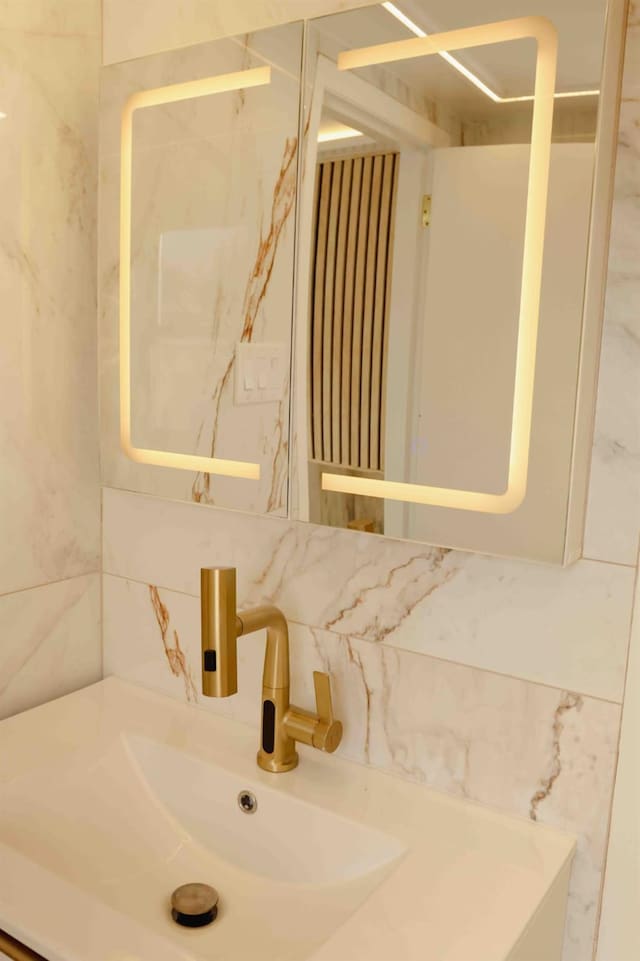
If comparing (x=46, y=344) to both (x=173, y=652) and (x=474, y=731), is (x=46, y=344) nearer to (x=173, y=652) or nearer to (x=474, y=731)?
(x=173, y=652)

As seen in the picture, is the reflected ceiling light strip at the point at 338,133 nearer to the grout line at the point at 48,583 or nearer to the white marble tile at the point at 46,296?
the white marble tile at the point at 46,296

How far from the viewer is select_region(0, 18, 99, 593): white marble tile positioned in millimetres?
1193

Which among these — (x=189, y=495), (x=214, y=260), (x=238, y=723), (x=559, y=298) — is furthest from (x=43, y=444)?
(x=559, y=298)

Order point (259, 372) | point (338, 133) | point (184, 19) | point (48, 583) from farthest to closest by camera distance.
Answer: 1. point (48, 583)
2. point (184, 19)
3. point (259, 372)
4. point (338, 133)

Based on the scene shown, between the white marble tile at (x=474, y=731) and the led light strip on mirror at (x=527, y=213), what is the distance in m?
0.25

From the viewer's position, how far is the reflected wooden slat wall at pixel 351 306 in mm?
953

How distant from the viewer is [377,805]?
1053 millimetres

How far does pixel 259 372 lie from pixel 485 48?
0.47 meters

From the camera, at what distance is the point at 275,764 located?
113 centimetres

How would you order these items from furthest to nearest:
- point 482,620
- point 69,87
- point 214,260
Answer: point 69,87 < point 214,260 < point 482,620

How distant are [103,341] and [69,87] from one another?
40cm

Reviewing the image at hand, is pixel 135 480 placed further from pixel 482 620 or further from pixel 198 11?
pixel 198 11

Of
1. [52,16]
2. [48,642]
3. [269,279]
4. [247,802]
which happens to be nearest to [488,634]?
[247,802]

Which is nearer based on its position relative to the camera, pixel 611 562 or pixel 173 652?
pixel 611 562
